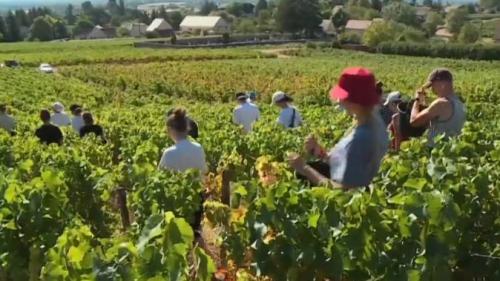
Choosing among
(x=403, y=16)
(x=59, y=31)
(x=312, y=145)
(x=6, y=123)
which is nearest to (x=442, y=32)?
(x=403, y=16)

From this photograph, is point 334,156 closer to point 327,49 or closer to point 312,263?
point 312,263

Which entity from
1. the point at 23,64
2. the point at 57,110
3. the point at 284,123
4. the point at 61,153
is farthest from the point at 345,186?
the point at 23,64

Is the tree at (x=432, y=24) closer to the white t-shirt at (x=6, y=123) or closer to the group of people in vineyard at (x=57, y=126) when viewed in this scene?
the group of people in vineyard at (x=57, y=126)

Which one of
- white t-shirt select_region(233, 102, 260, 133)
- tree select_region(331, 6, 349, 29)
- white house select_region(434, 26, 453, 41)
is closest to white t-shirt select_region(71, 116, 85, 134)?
white t-shirt select_region(233, 102, 260, 133)

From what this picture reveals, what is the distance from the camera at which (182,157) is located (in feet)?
24.2

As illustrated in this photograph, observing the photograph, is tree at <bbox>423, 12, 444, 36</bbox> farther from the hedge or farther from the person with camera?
the person with camera

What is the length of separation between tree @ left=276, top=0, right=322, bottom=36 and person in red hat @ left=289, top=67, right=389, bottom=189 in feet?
362

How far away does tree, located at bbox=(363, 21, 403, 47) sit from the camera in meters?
96.1

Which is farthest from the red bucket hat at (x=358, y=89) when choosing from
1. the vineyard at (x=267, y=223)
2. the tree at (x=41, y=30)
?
the tree at (x=41, y=30)

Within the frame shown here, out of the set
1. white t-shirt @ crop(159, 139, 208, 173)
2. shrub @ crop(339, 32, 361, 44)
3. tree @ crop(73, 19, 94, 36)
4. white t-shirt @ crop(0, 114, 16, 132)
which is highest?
white t-shirt @ crop(159, 139, 208, 173)

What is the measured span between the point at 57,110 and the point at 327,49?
242ft

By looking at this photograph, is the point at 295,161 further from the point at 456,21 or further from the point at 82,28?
the point at 82,28

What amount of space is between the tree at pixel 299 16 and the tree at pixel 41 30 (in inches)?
1859

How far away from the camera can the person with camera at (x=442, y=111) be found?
23.2 feet
